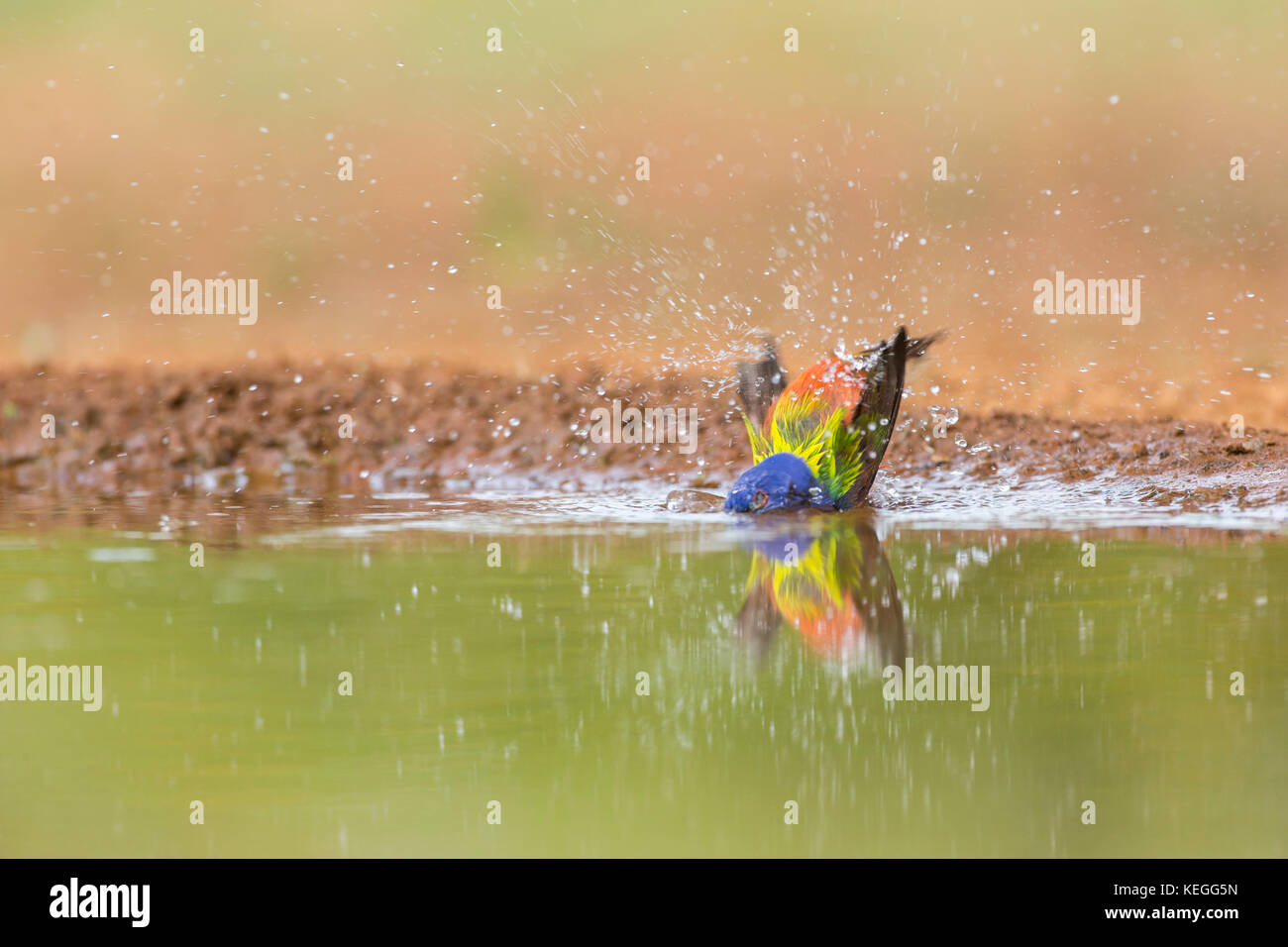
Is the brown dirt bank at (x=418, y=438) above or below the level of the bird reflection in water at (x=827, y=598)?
above

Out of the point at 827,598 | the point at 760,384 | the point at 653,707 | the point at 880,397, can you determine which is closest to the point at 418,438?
the point at 760,384

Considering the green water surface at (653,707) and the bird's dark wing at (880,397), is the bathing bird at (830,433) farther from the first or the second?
the green water surface at (653,707)

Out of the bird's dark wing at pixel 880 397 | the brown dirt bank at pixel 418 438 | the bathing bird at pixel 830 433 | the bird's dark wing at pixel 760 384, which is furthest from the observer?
the brown dirt bank at pixel 418 438

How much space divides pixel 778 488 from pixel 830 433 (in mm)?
409

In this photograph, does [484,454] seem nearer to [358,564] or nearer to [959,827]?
[358,564]

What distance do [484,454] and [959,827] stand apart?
798cm

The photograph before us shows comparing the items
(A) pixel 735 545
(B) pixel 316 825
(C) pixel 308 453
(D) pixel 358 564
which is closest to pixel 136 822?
(B) pixel 316 825

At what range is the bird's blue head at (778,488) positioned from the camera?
25.7ft

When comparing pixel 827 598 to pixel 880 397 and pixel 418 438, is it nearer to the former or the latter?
pixel 880 397

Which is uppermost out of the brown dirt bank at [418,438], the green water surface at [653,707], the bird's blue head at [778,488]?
the brown dirt bank at [418,438]

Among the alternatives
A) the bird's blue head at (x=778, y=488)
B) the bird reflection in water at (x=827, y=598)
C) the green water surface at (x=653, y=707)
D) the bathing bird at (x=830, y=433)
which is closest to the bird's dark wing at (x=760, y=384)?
the bathing bird at (x=830, y=433)

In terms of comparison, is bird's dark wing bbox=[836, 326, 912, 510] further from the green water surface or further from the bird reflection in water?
the green water surface

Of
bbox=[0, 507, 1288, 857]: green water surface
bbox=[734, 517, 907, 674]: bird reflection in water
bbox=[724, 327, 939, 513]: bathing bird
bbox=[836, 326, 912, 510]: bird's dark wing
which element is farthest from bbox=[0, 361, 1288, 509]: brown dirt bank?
bbox=[0, 507, 1288, 857]: green water surface

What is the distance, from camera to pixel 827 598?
524 cm
